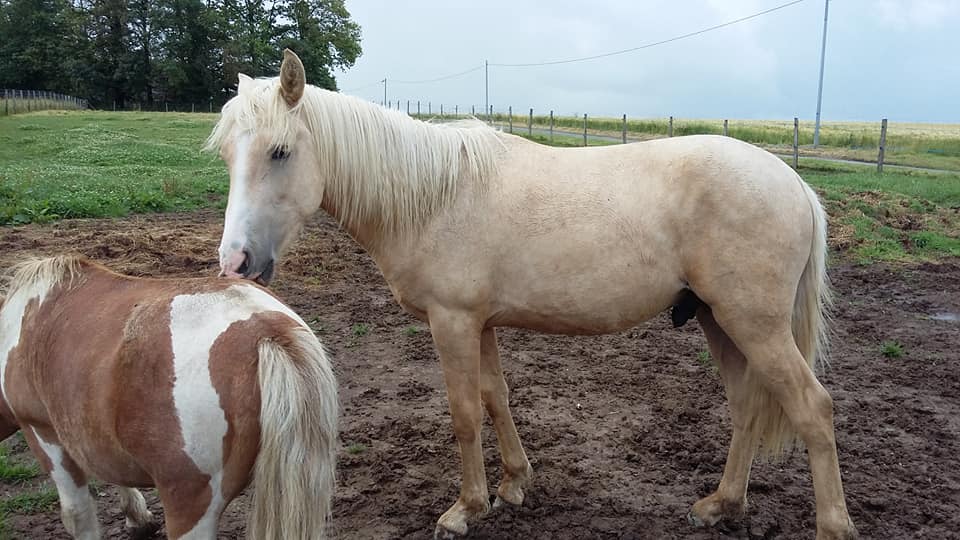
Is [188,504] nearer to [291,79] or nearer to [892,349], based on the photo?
[291,79]

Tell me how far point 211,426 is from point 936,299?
7537mm

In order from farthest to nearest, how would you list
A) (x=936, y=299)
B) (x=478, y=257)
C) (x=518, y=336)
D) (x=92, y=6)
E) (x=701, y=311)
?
1. (x=92, y=6)
2. (x=936, y=299)
3. (x=518, y=336)
4. (x=701, y=311)
5. (x=478, y=257)

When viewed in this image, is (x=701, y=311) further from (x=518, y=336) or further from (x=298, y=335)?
(x=518, y=336)

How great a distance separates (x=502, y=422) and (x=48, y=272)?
2209mm

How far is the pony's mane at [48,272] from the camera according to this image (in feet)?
8.29

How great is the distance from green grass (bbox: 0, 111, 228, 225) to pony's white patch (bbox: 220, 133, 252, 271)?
800 cm

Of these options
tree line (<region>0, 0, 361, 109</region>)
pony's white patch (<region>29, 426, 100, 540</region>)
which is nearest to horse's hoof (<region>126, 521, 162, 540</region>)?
pony's white patch (<region>29, 426, 100, 540</region>)

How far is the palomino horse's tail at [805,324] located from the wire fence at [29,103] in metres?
35.2

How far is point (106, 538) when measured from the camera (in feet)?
10.2

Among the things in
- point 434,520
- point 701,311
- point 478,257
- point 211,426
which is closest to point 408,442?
point 434,520

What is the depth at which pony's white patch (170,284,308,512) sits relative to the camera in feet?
6.70

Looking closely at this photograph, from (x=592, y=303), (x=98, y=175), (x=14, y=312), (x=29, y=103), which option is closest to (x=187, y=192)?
(x=98, y=175)

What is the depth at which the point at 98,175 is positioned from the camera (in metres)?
12.4

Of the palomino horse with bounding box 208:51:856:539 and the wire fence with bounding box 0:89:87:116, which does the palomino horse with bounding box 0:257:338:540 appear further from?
the wire fence with bounding box 0:89:87:116
